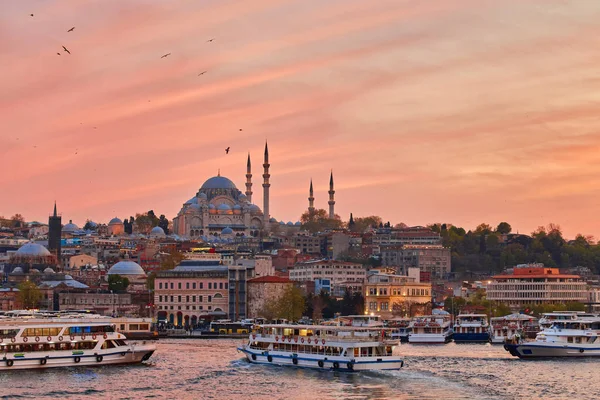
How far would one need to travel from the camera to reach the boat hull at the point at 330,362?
5944cm

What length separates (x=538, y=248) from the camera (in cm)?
17988

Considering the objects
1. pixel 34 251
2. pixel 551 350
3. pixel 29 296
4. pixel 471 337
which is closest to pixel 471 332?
pixel 471 337

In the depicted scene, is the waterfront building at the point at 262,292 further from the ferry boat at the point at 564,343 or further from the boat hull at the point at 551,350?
the boat hull at the point at 551,350

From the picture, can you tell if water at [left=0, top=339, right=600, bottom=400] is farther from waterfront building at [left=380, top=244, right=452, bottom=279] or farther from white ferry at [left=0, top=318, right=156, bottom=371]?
waterfront building at [left=380, top=244, right=452, bottom=279]

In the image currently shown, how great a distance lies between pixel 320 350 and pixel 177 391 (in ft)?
31.9

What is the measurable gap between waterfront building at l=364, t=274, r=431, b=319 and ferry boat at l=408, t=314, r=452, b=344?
27083mm

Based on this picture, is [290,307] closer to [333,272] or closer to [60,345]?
[333,272]

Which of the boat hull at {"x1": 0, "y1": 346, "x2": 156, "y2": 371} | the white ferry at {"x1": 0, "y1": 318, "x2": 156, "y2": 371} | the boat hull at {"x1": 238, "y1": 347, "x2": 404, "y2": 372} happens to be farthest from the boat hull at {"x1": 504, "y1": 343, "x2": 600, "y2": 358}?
the white ferry at {"x1": 0, "y1": 318, "x2": 156, "y2": 371}

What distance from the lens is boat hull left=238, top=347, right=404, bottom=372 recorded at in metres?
59.4

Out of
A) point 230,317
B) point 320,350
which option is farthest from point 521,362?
point 230,317

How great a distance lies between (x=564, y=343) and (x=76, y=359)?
2506 centimetres

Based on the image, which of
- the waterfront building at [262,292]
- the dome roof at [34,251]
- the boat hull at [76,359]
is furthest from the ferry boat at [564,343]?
the dome roof at [34,251]

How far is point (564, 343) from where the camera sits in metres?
70.2

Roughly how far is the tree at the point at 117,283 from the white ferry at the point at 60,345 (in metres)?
67.6
